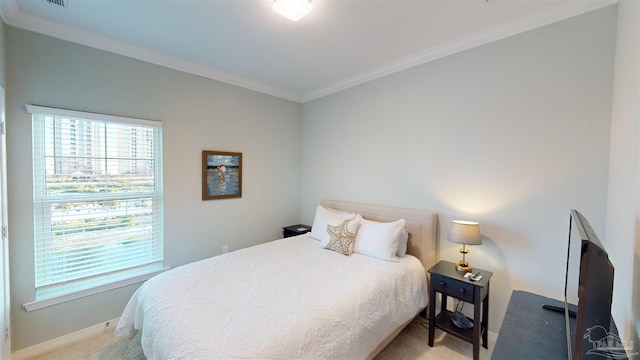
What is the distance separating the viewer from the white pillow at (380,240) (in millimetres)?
2420

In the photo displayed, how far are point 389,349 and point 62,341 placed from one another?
115 inches

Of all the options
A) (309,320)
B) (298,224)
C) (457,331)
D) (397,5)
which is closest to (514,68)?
(397,5)

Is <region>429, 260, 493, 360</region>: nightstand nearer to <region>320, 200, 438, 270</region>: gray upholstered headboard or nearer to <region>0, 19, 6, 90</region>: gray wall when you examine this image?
<region>320, 200, 438, 270</region>: gray upholstered headboard

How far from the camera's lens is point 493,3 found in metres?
1.84

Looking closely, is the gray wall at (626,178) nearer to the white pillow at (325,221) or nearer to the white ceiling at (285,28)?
the white ceiling at (285,28)

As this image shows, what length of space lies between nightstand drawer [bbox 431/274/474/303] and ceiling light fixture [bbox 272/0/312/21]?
2403mm

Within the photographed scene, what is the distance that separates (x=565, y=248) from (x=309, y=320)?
201cm

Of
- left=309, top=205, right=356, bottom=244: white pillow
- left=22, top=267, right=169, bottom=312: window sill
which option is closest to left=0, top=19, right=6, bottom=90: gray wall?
left=22, top=267, right=169, bottom=312: window sill

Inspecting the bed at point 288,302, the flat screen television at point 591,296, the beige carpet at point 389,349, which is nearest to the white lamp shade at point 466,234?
the bed at point 288,302

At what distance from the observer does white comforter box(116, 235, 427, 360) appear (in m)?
1.32

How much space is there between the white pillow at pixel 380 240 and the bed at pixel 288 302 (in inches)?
0.6

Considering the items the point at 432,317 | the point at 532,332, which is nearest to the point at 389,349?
the point at 432,317

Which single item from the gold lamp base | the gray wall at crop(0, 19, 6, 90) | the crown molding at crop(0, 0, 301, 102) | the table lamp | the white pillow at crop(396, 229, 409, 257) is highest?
the crown molding at crop(0, 0, 301, 102)

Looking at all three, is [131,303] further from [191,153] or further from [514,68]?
[514,68]
